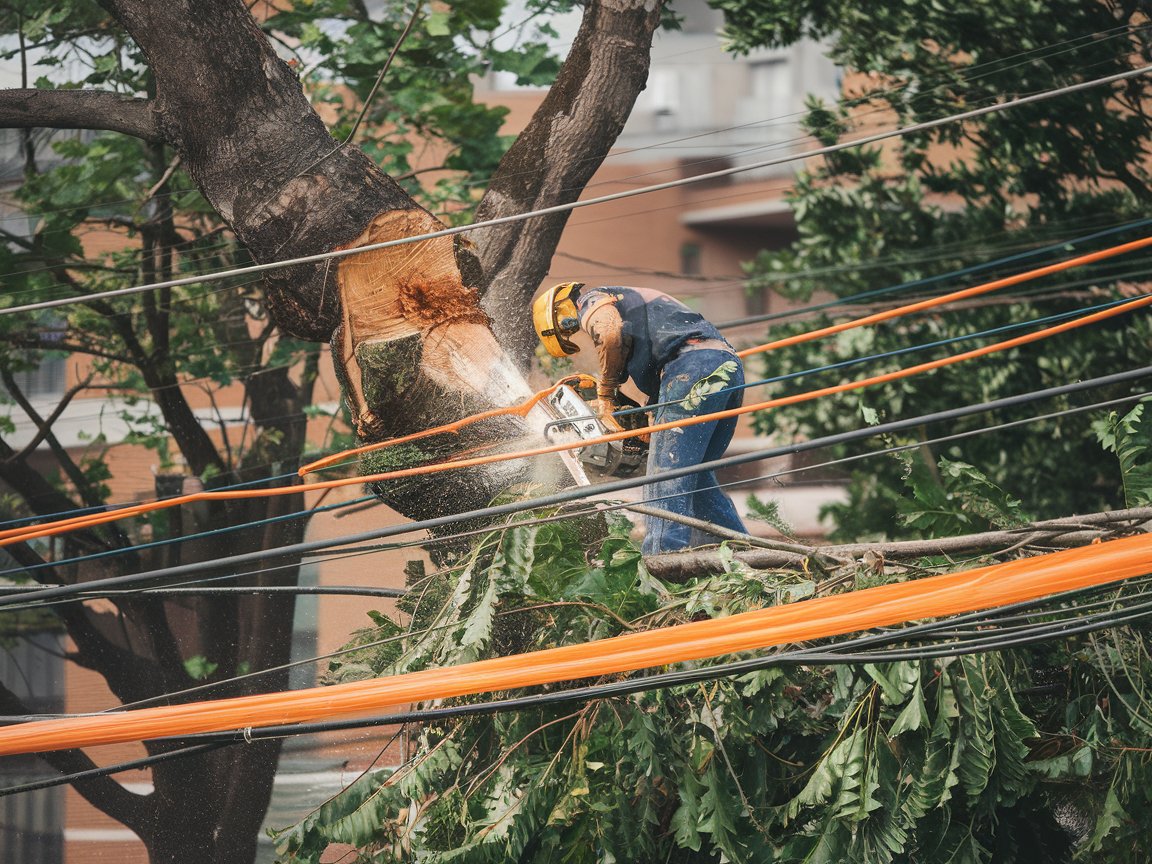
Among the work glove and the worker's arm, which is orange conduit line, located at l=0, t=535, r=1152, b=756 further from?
the worker's arm

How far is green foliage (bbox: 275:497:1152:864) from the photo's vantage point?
3.64m

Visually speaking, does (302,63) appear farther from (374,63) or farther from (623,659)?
(623,659)

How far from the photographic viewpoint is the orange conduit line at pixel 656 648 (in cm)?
Answer: 349

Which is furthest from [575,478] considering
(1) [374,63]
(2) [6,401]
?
(2) [6,401]

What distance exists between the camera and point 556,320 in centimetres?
548

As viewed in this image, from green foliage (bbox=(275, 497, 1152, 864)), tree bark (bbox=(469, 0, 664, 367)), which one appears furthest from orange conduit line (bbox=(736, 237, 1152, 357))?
tree bark (bbox=(469, 0, 664, 367))

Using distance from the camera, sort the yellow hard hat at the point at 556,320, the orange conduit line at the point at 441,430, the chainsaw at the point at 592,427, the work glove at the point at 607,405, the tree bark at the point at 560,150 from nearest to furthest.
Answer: the orange conduit line at the point at 441,430 < the chainsaw at the point at 592,427 < the work glove at the point at 607,405 < the yellow hard hat at the point at 556,320 < the tree bark at the point at 560,150

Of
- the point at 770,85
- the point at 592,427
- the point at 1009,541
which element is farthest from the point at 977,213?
the point at 770,85

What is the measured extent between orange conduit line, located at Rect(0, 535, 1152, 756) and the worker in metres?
1.50

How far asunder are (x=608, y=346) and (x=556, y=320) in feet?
0.87

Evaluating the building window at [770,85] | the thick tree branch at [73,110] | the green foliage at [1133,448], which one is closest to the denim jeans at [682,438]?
the green foliage at [1133,448]

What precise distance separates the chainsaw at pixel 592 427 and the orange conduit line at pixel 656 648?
1357 millimetres

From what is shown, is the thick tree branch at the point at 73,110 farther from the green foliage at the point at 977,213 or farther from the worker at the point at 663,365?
the green foliage at the point at 977,213

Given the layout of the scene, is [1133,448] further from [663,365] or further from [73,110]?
[73,110]
